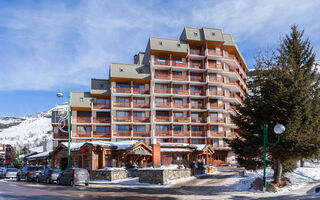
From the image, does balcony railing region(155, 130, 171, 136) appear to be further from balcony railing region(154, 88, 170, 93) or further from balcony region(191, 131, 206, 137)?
balcony railing region(154, 88, 170, 93)

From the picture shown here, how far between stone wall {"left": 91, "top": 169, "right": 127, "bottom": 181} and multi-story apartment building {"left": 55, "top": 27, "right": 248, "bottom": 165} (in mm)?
25325

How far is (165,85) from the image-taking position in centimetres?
6088

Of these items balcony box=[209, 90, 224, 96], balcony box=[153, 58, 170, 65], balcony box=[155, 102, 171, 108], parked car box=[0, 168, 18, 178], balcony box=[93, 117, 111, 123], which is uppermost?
balcony box=[153, 58, 170, 65]

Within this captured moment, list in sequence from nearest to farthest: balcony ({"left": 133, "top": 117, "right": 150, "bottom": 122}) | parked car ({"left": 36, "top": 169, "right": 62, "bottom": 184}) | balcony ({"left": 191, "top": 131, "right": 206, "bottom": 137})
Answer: parked car ({"left": 36, "top": 169, "right": 62, "bottom": 184}) → balcony ({"left": 133, "top": 117, "right": 150, "bottom": 122}) → balcony ({"left": 191, "top": 131, "right": 206, "bottom": 137})

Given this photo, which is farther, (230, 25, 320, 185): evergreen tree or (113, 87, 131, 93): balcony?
(113, 87, 131, 93): balcony

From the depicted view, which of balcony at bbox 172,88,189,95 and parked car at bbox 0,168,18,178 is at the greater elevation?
balcony at bbox 172,88,189,95

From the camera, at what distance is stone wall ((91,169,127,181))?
30.2 metres

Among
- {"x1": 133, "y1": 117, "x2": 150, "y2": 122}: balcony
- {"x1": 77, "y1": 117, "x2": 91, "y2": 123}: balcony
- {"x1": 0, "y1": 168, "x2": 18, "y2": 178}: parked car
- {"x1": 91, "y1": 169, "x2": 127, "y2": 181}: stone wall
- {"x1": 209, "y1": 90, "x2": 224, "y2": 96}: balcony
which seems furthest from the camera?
{"x1": 209, "y1": 90, "x2": 224, "y2": 96}: balcony

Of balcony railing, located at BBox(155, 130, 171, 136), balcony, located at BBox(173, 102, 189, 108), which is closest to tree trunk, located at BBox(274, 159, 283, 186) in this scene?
balcony railing, located at BBox(155, 130, 171, 136)

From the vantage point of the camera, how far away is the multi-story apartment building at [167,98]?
5819 cm

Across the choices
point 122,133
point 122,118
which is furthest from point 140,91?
point 122,133

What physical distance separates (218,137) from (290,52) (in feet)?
120

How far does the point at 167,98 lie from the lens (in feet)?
198

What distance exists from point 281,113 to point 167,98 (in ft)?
130
